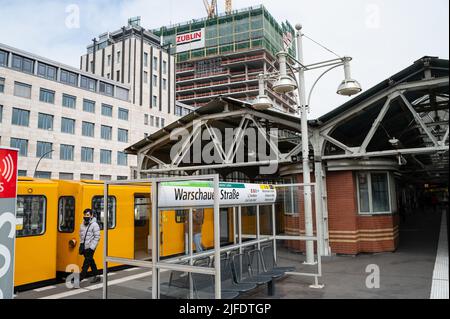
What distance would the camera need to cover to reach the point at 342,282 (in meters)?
8.45

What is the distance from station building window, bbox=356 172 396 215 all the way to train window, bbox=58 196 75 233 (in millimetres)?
8899

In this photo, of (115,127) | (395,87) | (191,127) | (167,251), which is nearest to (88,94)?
(115,127)

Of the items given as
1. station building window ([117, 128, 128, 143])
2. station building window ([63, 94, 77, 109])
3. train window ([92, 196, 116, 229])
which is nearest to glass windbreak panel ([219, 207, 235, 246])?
train window ([92, 196, 116, 229])

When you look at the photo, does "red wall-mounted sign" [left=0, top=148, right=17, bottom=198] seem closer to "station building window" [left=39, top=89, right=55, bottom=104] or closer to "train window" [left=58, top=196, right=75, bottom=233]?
"train window" [left=58, top=196, right=75, bottom=233]

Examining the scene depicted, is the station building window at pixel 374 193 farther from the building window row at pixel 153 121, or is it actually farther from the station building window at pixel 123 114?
the building window row at pixel 153 121

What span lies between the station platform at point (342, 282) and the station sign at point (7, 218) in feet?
8.73

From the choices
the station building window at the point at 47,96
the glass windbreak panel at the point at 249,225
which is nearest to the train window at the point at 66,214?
the glass windbreak panel at the point at 249,225

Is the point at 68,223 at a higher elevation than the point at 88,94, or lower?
lower

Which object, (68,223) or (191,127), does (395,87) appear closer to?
(191,127)

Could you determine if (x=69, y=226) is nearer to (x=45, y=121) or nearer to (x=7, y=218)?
(x=7, y=218)

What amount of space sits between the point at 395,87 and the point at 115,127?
45975 mm

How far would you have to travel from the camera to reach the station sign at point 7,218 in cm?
499

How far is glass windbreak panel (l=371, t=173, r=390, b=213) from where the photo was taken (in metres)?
12.3

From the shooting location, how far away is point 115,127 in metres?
51.8
